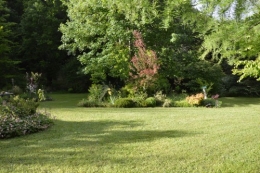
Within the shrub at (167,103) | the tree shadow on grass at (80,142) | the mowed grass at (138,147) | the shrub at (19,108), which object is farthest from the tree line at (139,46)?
the shrub at (19,108)

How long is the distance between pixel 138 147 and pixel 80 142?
1305 millimetres

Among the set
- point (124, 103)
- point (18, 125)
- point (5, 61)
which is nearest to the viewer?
point (18, 125)

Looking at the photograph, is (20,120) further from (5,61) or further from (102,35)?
(5,61)

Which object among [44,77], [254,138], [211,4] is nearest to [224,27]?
[211,4]

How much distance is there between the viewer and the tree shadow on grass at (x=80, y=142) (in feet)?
15.5

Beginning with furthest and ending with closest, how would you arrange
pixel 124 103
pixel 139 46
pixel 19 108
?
pixel 139 46 < pixel 124 103 < pixel 19 108

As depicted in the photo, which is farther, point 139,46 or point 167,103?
point 139,46

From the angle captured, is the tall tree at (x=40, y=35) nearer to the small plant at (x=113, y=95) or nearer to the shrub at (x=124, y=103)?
the small plant at (x=113, y=95)

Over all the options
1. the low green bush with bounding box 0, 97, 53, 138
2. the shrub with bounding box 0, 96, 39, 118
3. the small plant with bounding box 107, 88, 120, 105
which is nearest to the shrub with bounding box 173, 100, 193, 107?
the small plant with bounding box 107, 88, 120, 105

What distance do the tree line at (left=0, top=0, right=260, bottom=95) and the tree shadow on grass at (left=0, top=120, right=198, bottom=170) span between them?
2.35 m

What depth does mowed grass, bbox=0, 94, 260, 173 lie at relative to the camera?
171 inches

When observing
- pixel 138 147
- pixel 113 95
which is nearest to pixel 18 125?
pixel 138 147

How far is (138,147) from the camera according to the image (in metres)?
5.37

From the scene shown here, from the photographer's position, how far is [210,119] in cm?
835
